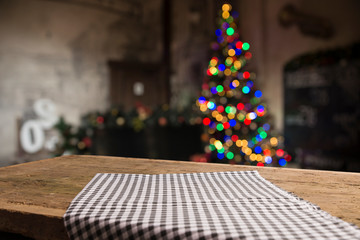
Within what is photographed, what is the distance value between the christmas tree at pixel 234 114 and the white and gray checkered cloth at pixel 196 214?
391 cm

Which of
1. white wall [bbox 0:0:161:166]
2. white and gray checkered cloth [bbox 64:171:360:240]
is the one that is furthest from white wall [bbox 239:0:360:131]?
white and gray checkered cloth [bbox 64:171:360:240]

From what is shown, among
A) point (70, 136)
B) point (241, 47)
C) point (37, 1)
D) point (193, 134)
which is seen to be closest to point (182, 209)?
point (70, 136)

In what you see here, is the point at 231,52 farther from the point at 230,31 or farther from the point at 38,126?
the point at 38,126

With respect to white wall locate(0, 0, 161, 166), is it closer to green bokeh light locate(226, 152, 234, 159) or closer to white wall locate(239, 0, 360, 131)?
white wall locate(239, 0, 360, 131)

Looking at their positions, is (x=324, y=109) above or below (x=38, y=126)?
above

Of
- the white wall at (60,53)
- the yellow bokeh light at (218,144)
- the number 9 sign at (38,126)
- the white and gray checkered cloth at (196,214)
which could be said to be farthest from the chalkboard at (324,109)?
the number 9 sign at (38,126)

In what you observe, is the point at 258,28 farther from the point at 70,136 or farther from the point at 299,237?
the point at 299,237

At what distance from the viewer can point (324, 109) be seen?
476 centimetres

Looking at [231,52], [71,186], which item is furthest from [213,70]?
[71,186]

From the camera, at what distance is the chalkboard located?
431cm

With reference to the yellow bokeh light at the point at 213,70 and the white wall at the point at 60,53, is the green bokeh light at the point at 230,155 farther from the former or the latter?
the white wall at the point at 60,53

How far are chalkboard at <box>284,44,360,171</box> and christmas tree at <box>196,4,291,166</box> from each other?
1.67 feet

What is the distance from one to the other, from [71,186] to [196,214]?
461 millimetres

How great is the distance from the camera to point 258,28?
20.8 feet
